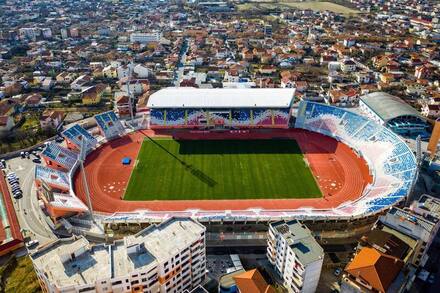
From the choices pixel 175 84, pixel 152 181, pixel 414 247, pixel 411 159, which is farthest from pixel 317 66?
pixel 414 247

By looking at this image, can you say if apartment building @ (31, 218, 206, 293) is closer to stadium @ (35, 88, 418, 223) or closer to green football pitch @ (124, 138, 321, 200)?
stadium @ (35, 88, 418, 223)

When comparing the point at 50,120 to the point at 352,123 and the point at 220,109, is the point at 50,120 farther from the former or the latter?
the point at 352,123

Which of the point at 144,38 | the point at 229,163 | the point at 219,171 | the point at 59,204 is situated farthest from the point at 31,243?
the point at 144,38

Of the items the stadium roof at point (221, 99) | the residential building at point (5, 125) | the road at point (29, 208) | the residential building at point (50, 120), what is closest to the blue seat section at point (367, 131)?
the stadium roof at point (221, 99)

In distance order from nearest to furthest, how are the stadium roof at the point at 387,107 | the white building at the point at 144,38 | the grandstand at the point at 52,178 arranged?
1. the grandstand at the point at 52,178
2. the stadium roof at the point at 387,107
3. the white building at the point at 144,38

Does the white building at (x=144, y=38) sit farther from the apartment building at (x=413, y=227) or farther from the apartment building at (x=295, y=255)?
the apartment building at (x=413, y=227)
